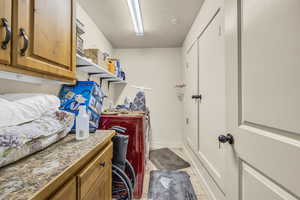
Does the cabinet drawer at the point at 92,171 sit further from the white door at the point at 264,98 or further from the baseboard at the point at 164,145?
the baseboard at the point at 164,145

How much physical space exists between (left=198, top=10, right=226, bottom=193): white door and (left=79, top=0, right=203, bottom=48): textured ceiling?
473mm

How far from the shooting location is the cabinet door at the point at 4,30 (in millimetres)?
648

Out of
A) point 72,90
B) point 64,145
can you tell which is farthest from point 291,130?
point 72,90

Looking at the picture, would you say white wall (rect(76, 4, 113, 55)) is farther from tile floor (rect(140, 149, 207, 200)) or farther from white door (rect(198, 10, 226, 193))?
tile floor (rect(140, 149, 207, 200))

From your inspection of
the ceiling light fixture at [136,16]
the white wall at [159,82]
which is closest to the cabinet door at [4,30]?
the ceiling light fixture at [136,16]

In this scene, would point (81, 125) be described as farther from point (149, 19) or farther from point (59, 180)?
point (149, 19)

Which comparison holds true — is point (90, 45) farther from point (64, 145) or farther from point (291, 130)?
point (291, 130)

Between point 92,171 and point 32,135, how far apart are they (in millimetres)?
350

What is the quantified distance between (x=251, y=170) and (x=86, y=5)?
2.48m

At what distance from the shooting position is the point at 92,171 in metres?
0.86

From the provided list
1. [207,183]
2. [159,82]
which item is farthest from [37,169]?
[159,82]

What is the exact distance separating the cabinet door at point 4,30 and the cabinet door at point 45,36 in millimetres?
36

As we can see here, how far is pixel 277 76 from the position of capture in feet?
2.05

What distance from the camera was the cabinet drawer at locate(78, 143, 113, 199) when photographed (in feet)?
2.44
